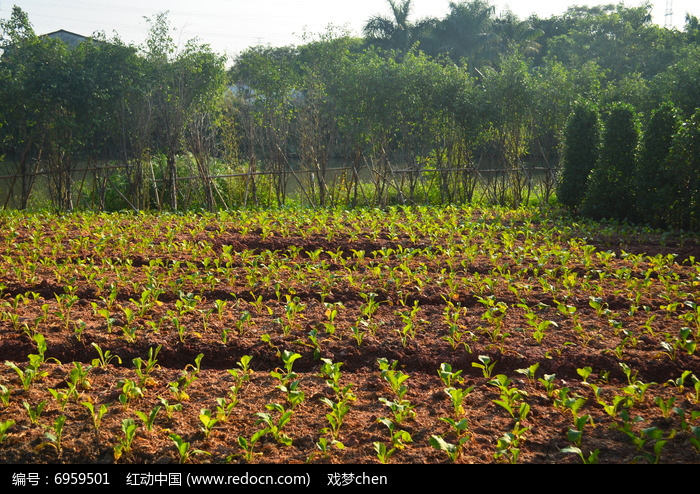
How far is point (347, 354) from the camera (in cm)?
409

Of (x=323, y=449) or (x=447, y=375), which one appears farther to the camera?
(x=447, y=375)

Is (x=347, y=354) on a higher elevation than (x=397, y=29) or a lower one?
lower

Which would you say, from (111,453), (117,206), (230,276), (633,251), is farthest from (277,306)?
(117,206)

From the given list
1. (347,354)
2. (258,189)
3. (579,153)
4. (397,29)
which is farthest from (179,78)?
(397,29)

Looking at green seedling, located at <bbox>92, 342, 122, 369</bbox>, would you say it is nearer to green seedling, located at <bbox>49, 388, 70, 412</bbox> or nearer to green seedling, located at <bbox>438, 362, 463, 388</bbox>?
green seedling, located at <bbox>49, 388, 70, 412</bbox>

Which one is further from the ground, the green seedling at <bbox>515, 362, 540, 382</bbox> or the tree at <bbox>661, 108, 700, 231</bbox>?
the tree at <bbox>661, 108, 700, 231</bbox>

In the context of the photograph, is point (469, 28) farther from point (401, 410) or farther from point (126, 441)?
point (126, 441)

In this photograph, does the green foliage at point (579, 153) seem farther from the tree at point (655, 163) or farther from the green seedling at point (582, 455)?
the green seedling at point (582, 455)

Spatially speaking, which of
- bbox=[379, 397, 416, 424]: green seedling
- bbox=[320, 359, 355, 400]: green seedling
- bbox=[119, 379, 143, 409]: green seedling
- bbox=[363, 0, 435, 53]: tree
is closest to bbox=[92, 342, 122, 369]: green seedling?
bbox=[119, 379, 143, 409]: green seedling

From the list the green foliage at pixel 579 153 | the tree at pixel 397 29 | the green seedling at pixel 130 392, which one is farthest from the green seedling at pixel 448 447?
the tree at pixel 397 29

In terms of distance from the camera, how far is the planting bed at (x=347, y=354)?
9.58 ft

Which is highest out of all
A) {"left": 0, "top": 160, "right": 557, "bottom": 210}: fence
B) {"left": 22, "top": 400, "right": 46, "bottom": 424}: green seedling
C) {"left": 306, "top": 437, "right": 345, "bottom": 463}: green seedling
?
{"left": 0, "top": 160, "right": 557, "bottom": 210}: fence

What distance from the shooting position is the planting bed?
9.58 feet
